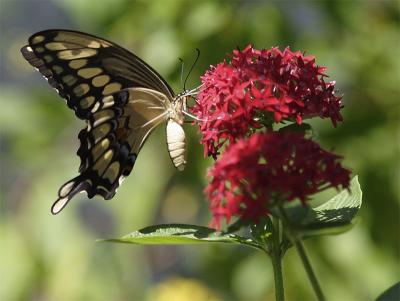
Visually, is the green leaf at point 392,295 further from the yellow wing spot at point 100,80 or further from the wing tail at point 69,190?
the yellow wing spot at point 100,80

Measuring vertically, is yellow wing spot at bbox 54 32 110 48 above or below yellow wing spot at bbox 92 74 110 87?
above

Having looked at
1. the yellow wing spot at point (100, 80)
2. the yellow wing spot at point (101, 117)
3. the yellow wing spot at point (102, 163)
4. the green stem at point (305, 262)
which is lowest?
the green stem at point (305, 262)

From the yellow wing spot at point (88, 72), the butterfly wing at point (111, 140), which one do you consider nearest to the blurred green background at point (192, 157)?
the butterfly wing at point (111, 140)

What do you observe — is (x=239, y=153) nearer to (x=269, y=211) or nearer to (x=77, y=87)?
(x=269, y=211)

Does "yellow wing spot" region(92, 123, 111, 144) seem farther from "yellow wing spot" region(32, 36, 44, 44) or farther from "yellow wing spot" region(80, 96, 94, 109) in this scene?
"yellow wing spot" region(32, 36, 44, 44)

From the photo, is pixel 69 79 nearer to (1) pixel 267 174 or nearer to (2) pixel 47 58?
(2) pixel 47 58

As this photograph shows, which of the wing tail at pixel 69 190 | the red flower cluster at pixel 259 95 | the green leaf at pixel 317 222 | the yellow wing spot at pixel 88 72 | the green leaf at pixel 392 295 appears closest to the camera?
the green leaf at pixel 317 222

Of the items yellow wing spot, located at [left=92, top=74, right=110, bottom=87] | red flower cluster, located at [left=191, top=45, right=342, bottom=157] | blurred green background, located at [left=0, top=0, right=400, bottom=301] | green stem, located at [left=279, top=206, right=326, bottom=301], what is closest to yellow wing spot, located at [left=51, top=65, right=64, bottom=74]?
yellow wing spot, located at [left=92, top=74, right=110, bottom=87]
